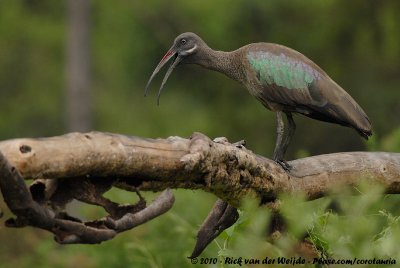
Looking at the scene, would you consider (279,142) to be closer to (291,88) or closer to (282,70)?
(291,88)

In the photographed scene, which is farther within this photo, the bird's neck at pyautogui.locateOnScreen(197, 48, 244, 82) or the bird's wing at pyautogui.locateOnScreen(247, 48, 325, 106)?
the bird's neck at pyautogui.locateOnScreen(197, 48, 244, 82)

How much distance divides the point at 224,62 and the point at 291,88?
0.89 meters

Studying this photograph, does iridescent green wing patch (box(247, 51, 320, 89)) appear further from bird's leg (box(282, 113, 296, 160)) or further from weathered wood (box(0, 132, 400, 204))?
Result: weathered wood (box(0, 132, 400, 204))

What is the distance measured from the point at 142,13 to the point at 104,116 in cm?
487

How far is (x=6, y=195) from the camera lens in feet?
17.2

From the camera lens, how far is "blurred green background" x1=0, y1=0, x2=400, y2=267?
52.1 feet

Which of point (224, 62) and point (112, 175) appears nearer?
point (112, 175)

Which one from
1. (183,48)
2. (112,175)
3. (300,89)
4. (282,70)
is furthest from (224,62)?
(112,175)

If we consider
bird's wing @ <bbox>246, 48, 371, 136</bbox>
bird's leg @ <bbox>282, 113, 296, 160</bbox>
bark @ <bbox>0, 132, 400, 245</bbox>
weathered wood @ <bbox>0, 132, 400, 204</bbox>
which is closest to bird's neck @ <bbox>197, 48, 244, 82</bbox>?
bird's wing @ <bbox>246, 48, 371, 136</bbox>

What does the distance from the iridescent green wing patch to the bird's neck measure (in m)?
0.31

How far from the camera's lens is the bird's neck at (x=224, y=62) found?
9211 mm

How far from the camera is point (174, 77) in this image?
2522cm

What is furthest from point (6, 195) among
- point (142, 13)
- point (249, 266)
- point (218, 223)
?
point (142, 13)

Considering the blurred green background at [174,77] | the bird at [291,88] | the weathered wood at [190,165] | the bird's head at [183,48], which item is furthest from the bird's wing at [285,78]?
the blurred green background at [174,77]
